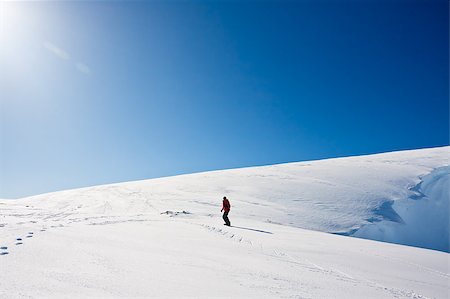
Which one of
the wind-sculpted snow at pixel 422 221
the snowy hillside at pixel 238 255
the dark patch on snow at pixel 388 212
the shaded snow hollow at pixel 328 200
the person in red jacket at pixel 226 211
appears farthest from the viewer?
the dark patch on snow at pixel 388 212

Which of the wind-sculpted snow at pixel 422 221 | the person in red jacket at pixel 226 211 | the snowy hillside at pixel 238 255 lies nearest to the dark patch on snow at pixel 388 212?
the snowy hillside at pixel 238 255

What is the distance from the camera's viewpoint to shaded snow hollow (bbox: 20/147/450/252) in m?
15.2

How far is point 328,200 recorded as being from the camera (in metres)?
17.7

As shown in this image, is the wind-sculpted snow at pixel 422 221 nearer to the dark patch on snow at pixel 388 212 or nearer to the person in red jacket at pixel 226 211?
the dark patch on snow at pixel 388 212

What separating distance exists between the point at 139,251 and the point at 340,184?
1768cm

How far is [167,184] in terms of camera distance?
2436 cm

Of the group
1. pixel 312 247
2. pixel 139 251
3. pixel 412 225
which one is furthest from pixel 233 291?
pixel 412 225

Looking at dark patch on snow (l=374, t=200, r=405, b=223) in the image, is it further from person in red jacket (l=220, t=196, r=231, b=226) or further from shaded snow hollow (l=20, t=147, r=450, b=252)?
person in red jacket (l=220, t=196, r=231, b=226)

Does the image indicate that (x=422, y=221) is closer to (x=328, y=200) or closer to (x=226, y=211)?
(x=328, y=200)

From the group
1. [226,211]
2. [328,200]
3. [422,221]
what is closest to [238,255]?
[226,211]

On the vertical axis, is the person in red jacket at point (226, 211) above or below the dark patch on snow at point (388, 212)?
below

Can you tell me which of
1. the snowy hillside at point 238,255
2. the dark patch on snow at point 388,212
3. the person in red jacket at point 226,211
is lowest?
the snowy hillside at point 238,255

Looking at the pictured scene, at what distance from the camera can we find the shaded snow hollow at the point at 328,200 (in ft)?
49.7

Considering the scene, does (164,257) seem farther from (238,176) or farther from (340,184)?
(238,176)
